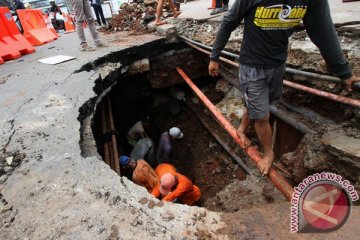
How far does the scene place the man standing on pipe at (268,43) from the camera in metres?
1.88

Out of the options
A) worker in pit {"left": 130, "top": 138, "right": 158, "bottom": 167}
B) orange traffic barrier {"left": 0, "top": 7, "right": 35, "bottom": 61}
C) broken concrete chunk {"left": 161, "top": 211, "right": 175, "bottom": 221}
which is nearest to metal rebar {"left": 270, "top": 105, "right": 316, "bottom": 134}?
broken concrete chunk {"left": 161, "top": 211, "right": 175, "bottom": 221}

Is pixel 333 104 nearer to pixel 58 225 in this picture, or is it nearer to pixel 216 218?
pixel 216 218

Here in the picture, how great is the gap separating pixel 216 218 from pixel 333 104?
201 cm

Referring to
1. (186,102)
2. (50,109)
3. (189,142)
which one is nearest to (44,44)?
(186,102)

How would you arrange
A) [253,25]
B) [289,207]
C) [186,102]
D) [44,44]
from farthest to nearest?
[44,44]
[186,102]
[253,25]
[289,207]

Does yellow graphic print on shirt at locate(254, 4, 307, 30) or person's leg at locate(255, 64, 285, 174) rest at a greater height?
yellow graphic print on shirt at locate(254, 4, 307, 30)

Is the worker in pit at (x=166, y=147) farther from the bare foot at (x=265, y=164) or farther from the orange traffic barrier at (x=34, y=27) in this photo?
the orange traffic barrier at (x=34, y=27)

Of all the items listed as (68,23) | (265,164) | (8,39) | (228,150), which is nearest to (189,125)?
(228,150)

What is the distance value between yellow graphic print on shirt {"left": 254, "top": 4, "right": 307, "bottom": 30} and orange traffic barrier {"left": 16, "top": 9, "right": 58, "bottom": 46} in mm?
6389

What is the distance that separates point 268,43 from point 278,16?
0.20 m

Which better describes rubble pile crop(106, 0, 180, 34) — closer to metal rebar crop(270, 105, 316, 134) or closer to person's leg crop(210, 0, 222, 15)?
person's leg crop(210, 0, 222, 15)

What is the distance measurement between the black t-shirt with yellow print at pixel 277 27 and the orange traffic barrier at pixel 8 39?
487 centimetres

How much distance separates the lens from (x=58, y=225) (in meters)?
1.52

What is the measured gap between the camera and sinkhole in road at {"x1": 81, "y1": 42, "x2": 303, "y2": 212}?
372cm
